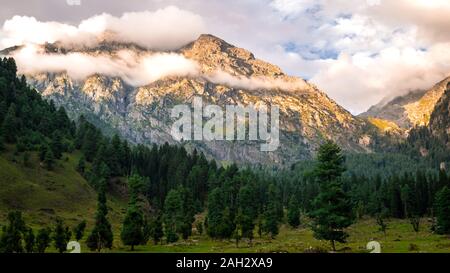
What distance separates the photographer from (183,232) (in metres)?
134

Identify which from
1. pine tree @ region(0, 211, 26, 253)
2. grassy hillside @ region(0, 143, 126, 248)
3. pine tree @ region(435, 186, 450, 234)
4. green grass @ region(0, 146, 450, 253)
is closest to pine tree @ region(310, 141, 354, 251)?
pine tree @ region(0, 211, 26, 253)

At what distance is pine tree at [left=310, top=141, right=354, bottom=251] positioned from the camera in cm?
6594

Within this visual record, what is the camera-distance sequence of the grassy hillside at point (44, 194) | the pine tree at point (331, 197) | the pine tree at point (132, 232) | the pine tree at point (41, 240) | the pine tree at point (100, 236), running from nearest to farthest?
the pine tree at point (331, 197) → the pine tree at point (41, 240) → the pine tree at point (100, 236) → the pine tree at point (132, 232) → the grassy hillside at point (44, 194)

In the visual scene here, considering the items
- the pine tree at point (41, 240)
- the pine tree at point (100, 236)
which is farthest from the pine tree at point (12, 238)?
the pine tree at point (100, 236)

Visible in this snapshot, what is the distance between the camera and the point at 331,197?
66750 millimetres

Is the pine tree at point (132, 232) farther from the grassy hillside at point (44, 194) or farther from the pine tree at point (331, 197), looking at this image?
the grassy hillside at point (44, 194)

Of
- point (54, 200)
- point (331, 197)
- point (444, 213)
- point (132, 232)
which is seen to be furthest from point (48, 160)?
point (331, 197)

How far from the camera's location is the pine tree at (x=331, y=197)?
216 feet

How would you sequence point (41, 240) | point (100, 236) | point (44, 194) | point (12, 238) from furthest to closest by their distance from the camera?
point (44, 194) → point (100, 236) → point (41, 240) → point (12, 238)

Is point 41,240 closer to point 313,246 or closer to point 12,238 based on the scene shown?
point 12,238

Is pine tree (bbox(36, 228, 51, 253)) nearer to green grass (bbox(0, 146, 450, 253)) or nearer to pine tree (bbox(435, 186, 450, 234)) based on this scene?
green grass (bbox(0, 146, 450, 253))

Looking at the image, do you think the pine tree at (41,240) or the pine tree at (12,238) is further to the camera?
the pine tree at (41,240)
